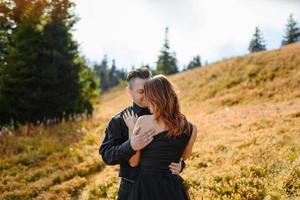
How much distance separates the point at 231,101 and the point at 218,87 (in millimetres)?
5924

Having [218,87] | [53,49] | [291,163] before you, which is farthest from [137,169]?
[218,87]

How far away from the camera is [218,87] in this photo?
31328mm

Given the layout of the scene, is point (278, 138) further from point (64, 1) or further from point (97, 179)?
point (64, 1)

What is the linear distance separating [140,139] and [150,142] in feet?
0.62

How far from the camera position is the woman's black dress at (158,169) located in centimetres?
496

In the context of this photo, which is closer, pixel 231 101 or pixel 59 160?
pixel 59 160

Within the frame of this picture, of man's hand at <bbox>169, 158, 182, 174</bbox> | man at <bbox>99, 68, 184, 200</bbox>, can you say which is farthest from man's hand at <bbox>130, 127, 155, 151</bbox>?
man's hand at <bbox>169, 158, 182, 174</bbox>

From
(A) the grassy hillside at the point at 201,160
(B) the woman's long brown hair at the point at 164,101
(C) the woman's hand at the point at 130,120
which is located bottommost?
(A) the grassy hillside at the point at 201,160

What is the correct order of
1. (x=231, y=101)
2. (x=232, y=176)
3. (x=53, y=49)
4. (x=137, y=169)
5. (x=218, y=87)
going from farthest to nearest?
(x=218, y=87) < (x=231, y=101) < (x=53, y=49) < (x=232, y=176) < (x=137, y=169)

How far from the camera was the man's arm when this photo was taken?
488cm

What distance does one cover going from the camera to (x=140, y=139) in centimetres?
479

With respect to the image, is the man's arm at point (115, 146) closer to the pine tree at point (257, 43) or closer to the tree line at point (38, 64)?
the tree line at point (38, 64)

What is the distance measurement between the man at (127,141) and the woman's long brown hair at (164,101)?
0.25 m

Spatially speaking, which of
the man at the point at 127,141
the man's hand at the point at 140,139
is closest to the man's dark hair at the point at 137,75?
the man at the point at 127,141
